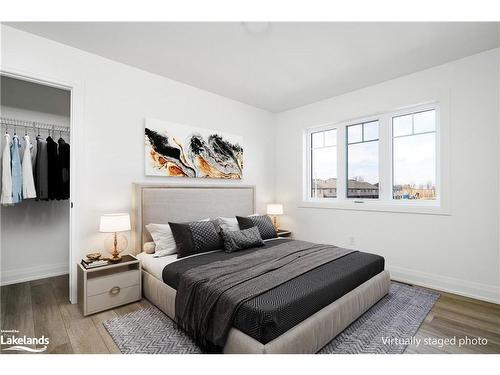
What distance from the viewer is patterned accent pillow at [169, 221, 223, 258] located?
266 centimetres

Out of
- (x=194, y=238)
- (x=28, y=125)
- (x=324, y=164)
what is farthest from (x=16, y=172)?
(x=324, y=164)

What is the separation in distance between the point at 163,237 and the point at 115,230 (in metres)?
0.49

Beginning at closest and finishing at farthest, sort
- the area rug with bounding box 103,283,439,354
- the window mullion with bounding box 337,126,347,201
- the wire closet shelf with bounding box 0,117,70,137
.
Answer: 1. the area rug with bounding box 103,283,439,354
2. the wire closet shelf with bounding box 0,117,70,137
3. the window mullion with bounding box 337,126,347,201

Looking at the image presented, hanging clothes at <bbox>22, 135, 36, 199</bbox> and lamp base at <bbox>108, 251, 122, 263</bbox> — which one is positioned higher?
hanging clothes at <bbox>22, 135, 36, 199</bbox>

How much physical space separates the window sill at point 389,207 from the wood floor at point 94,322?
91 centimetres

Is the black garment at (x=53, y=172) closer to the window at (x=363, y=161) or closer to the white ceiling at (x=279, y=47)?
the white ceiling at (x=279, y=47)

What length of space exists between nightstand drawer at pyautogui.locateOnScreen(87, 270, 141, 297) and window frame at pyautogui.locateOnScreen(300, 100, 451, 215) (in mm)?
2716

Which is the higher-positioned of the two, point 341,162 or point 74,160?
point 341,162

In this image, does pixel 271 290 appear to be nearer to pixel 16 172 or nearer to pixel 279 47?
pixel 279 47

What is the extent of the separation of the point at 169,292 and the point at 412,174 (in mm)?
3131

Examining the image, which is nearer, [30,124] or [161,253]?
[161,253]

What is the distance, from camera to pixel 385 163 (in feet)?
11.4

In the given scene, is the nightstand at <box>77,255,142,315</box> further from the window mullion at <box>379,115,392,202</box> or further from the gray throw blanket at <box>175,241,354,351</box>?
the window mullion at <box>379,115,392,202</box>

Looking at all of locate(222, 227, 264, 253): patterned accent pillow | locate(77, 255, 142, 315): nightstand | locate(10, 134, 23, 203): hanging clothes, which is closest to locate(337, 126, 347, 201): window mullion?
locate(222, 227, 264, 253): patterned accent pillow
